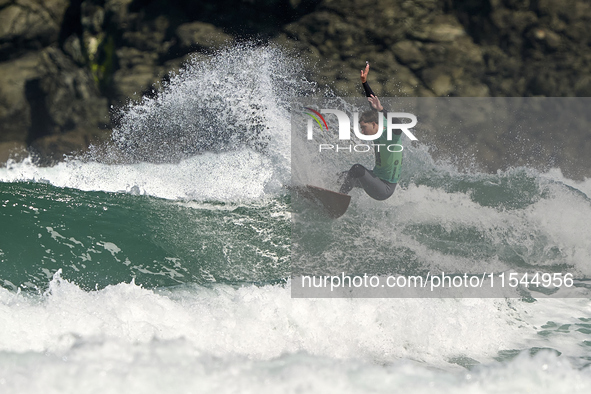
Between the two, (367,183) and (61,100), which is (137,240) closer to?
(367,183)

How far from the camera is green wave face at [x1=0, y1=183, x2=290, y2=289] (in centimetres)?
352

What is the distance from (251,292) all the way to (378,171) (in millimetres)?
2026

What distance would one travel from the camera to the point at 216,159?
5.91 meters

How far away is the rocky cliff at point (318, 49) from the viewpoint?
24.9 feet

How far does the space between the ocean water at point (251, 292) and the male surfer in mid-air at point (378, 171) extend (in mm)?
160

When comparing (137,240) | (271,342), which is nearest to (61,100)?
(137,240)

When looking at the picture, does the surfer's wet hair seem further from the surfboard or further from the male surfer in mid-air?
the surfboard

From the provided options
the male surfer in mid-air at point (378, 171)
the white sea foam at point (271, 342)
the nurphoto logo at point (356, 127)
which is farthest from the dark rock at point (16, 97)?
the male surfer in mid-air at point (378, 171)

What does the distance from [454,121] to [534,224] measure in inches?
141

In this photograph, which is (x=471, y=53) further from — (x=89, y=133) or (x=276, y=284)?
(x=89, y=133)

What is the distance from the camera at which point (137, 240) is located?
13.1ft

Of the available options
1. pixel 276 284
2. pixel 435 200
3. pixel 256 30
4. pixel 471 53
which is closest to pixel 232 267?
pixel 276 284

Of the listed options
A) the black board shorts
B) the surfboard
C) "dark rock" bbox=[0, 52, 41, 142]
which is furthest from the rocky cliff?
the surfboard

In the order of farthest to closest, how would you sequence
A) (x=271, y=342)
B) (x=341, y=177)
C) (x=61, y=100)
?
(x=61, y=100)
(x=341, y=177)
(x=271, y=342)
